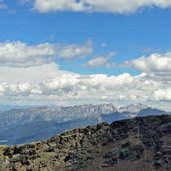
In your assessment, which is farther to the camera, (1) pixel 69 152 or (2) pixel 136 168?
(1) pixel 69 152

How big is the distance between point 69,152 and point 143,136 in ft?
125

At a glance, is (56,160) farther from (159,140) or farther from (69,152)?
(159,140)

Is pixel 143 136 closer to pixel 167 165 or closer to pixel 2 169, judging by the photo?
pixel 167 165

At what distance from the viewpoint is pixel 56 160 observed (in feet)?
639

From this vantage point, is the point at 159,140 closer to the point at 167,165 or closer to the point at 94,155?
the point at 167,165

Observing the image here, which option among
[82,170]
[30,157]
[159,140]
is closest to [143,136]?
[159,140]

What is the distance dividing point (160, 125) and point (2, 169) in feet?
268

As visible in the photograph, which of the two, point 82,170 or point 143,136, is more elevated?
point 143,136

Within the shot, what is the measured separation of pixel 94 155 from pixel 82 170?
1270 cm

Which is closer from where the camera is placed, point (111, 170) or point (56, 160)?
point (111, 170)

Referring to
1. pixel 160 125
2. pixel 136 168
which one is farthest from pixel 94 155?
pixel 160 125

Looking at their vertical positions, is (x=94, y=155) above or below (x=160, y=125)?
below

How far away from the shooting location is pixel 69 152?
198875 millimetres

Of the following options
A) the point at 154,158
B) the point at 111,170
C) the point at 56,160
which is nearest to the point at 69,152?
the point at 56,160
